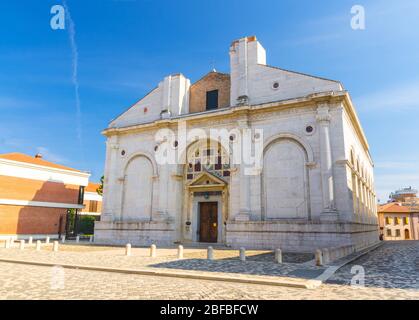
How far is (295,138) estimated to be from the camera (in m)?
19.7

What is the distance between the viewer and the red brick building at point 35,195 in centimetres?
2934

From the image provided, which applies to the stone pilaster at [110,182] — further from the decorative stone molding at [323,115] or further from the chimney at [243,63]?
the decorative stone molding at [323,115]

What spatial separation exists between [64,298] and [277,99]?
18.2 metres

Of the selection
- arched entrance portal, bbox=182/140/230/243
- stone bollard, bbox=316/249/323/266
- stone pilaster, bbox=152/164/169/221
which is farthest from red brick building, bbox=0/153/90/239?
stone bollard, bbox=316/249/323/266

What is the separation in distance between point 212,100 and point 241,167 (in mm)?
6825

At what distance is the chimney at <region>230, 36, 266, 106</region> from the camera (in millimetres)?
22328

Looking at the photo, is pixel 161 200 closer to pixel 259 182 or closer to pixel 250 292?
pixel 259 182

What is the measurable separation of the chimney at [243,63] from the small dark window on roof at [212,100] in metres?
1.95

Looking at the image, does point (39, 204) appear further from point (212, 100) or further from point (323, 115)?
point (323, 115)

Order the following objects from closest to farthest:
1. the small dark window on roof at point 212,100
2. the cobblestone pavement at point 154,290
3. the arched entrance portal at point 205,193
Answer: the cobblestone pavement at point 154,290
the arched entrance portal at point 205,193
the small dark window on roof at point 212,100

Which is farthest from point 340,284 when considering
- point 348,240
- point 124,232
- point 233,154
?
point 124,232

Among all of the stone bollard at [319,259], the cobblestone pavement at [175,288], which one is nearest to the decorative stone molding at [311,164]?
the stone bollard at [319,259]

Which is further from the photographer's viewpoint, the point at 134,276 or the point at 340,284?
the point at 134,276

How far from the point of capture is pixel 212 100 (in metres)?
24.7
